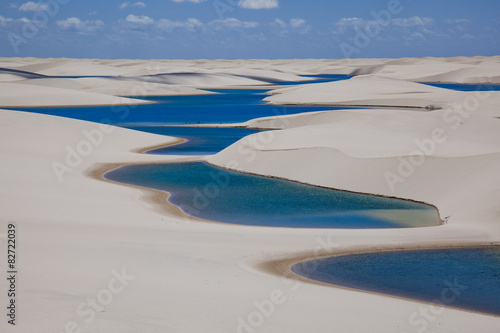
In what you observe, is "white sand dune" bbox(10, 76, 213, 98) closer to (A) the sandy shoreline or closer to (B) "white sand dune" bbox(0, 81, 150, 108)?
(B) "white sand dune" bbox(0, 81, 150, 108)

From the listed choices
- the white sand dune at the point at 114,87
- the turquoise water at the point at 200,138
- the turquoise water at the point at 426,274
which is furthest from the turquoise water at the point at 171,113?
the turquoise water at the point at 426,274

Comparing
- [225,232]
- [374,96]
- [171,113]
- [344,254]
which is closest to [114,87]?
[171,113]

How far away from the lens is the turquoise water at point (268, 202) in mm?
15258

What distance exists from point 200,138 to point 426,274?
77.7 ft

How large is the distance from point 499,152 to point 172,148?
1498 cm

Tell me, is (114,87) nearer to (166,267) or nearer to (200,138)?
(200,138)

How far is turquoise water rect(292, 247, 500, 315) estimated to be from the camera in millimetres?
9852

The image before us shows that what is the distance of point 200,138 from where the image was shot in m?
33.8

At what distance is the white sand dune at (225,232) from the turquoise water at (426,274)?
54 cm

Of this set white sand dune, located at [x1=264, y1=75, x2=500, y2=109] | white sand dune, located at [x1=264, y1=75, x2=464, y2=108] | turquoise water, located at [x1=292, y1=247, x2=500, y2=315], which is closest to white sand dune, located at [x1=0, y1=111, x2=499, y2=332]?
turquoise water, located at [x1=292, y1=247, x2=500, y2=315]

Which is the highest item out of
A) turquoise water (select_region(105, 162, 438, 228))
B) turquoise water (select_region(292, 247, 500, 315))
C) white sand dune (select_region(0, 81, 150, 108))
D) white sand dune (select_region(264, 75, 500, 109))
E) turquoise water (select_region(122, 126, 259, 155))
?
white sand dune (select_region(0, 81, 150, 108))

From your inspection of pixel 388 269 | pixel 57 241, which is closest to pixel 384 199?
pixel 388 269

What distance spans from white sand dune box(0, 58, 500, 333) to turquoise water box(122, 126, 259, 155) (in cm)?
221

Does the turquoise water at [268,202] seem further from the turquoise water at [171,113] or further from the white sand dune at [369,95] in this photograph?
the white sand dune at [369,95]
